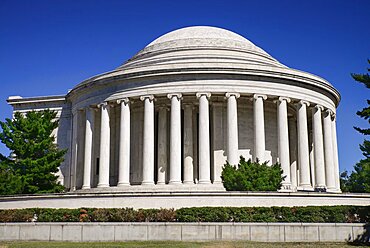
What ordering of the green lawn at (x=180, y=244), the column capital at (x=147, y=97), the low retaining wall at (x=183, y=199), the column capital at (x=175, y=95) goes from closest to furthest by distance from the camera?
the green lawn at (x=180, y=244)
the low retaining wall at (x=183, y=199)
the column capital at (x=175, y=95)
the column capital at (x=147, y=97)

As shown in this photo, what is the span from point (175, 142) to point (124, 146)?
603 centimetres

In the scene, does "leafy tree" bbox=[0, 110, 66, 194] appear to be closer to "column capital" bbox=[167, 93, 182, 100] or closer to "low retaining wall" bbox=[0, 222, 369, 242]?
"column capital" bbox=[167, 93, 182, 100]

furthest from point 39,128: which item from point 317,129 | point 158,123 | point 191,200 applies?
point 317,129

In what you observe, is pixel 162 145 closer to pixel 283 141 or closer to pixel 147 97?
pixel 147 97

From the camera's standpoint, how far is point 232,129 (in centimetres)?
5191

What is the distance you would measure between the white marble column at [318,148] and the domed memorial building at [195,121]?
0.11 metres

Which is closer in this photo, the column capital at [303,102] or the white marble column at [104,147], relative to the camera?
the white marble column at [104,147]

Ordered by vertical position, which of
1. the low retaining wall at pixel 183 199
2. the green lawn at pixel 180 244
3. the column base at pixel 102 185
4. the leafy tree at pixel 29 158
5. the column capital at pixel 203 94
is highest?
the column capital at pixel 203 94

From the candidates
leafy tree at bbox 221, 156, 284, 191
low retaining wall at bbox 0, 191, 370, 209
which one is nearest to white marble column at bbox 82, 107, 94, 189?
low retaining wall at bbox 0, 191, 370, 209

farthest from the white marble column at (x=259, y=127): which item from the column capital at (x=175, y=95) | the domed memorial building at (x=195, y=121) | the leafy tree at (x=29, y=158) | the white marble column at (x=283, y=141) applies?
the leafy tree at (x=29, y=158)

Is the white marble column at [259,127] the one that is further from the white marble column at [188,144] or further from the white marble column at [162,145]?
the white marble column at [162,145]

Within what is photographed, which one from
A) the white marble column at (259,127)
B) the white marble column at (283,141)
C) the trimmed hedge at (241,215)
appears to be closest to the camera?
the trimmed hedge at (241,215)

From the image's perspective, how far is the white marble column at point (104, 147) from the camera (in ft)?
181

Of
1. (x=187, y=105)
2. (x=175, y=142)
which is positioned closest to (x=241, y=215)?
(x=175, y=142)
